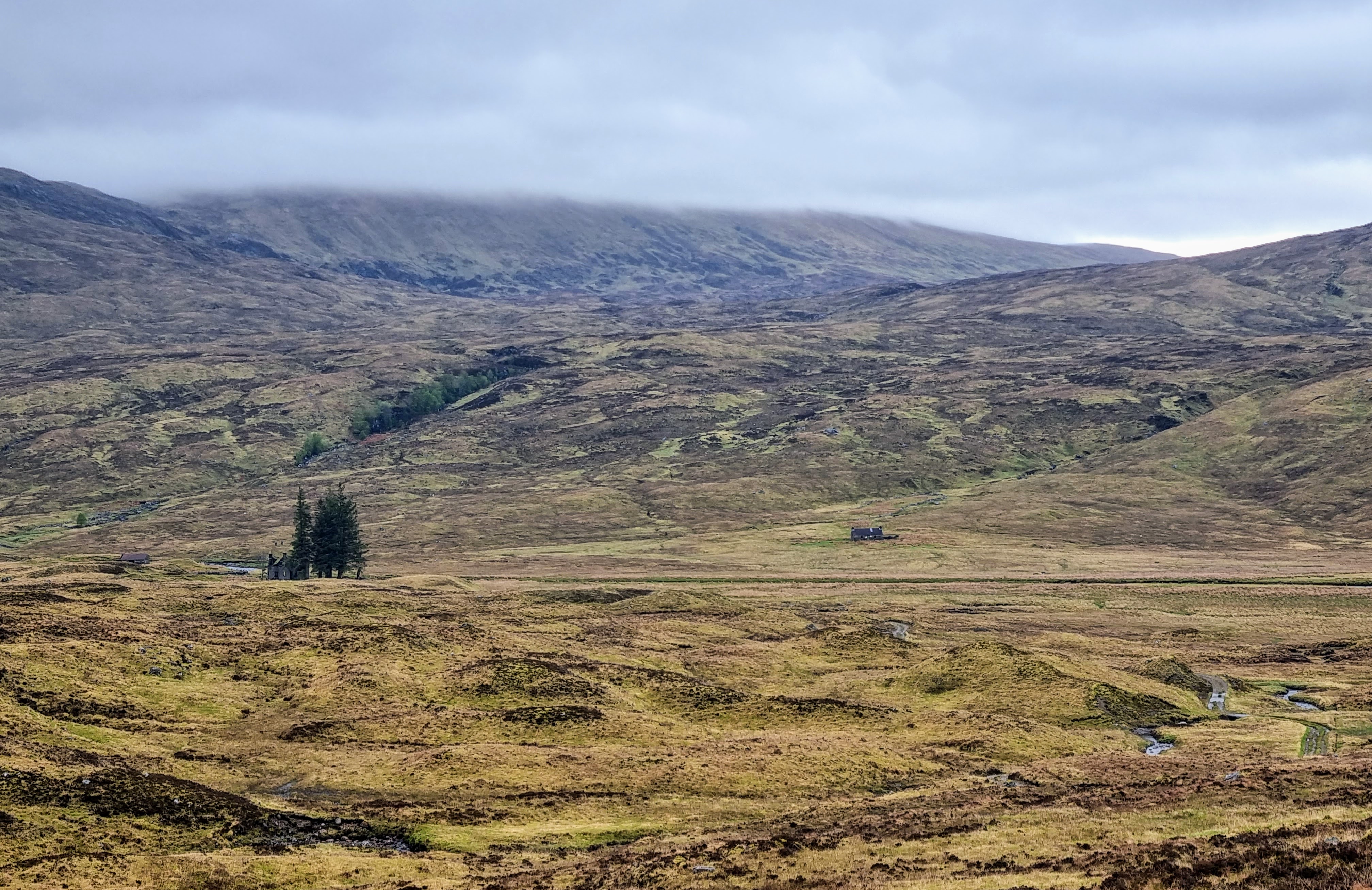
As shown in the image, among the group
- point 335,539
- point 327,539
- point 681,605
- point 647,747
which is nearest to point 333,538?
point 335,539

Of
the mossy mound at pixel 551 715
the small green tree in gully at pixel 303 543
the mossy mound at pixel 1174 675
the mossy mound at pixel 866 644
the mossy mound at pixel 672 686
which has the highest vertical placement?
the mossy mound at pixel 1174 675

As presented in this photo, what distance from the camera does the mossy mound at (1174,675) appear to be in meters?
84.2

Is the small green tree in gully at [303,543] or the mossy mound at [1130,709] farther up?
the mossy mound at [1130,709]

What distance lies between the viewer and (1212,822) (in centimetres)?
4184

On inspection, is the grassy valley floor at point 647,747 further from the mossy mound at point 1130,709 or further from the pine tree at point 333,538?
the pine tree at point 333,538

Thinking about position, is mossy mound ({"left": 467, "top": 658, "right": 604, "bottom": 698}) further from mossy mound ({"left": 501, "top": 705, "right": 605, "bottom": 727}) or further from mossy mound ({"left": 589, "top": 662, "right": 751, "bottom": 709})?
mossy mound ({"left": 589, "top": 662, "right": 751, "bottom": 709})

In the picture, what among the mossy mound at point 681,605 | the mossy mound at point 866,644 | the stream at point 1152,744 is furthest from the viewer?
the mossy mound at point 681,605

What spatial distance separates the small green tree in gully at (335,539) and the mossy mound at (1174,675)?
10689cm

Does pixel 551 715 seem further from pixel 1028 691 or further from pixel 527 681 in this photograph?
pixel 1028 691

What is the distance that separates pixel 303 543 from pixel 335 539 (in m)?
5.06

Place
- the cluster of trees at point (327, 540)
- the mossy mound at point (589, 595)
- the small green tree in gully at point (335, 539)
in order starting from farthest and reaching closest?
the small green tree in gully at point (335, 539) → the cluster of trees at point (327, 540) → the mossy mound at point (589, 595)

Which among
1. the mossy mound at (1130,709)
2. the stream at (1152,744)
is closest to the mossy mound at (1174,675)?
the mossy mound at (1130,709)

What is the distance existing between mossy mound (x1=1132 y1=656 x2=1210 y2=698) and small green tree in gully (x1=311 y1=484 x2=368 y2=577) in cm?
10689

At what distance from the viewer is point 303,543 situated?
15338cm
